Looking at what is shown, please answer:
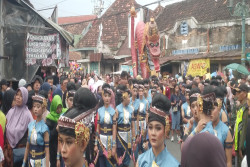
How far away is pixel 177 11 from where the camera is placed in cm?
2747

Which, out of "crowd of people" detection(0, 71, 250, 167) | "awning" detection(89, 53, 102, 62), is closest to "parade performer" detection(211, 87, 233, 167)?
"crowd of people" detection(0, 71, 250, 167)

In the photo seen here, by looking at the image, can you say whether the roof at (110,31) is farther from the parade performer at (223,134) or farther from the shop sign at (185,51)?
the parade performer at (223,134)

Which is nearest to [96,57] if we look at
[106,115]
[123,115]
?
[123,115]

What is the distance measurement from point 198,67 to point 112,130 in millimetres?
15246

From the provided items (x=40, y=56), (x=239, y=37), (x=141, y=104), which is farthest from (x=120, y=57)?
(x=141, y=104)

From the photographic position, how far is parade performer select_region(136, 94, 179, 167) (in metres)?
3.28

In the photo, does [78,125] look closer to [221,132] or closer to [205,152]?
[205,152]

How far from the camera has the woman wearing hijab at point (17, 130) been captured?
17.0 feet

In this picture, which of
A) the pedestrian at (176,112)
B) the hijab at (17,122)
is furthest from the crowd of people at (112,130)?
the pedestrian at (176,112)

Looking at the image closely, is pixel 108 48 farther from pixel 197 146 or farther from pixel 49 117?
pixel 197 146

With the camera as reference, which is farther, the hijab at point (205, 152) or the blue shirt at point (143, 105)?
the blue shirt at point (143, 105)

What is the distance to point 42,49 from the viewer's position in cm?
1178

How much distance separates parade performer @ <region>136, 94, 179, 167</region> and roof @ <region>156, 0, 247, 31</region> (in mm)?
18931

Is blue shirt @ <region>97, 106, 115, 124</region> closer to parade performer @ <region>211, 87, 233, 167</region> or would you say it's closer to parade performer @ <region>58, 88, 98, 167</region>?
parade performer @ <region>211, 87, 233, 167</region>
